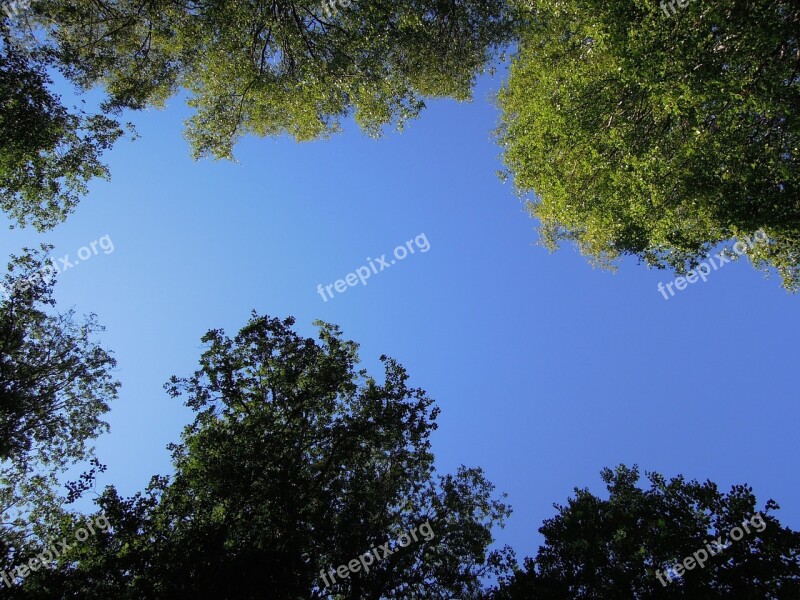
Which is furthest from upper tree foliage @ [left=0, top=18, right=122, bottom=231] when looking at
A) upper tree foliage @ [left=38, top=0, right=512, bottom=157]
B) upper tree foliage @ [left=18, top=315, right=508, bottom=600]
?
upper tree foliage @ [left=18, top=315, right=508, bottom=600]

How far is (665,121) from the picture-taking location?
1600 centimetres

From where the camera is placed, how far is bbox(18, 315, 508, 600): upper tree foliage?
42.9 ft

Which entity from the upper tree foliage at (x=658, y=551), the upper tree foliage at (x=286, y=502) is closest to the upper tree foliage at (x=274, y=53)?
the upper tree foliage at (x=286, y=502)

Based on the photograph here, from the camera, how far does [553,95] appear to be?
631 inches

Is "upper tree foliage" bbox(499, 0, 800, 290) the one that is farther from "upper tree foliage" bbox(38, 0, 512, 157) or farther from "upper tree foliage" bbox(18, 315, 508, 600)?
"upper tree foliage" bbox(18, 315, 508, 600)

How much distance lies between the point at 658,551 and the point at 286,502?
15.8 metres

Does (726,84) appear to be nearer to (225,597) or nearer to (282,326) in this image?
(282,326)

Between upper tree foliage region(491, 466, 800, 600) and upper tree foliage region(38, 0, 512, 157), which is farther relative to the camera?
upper tree foliage region(38, 0, 512, 157)

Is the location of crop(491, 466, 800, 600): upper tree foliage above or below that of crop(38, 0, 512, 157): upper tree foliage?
below

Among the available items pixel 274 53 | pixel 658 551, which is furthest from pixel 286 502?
pixel 274 53

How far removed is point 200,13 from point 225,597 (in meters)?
24.3

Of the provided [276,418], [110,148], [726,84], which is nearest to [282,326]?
[276,418]

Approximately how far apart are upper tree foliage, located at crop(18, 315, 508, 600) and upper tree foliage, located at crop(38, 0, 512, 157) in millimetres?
12025

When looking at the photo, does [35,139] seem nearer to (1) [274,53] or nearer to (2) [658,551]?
(1) [274,53]
